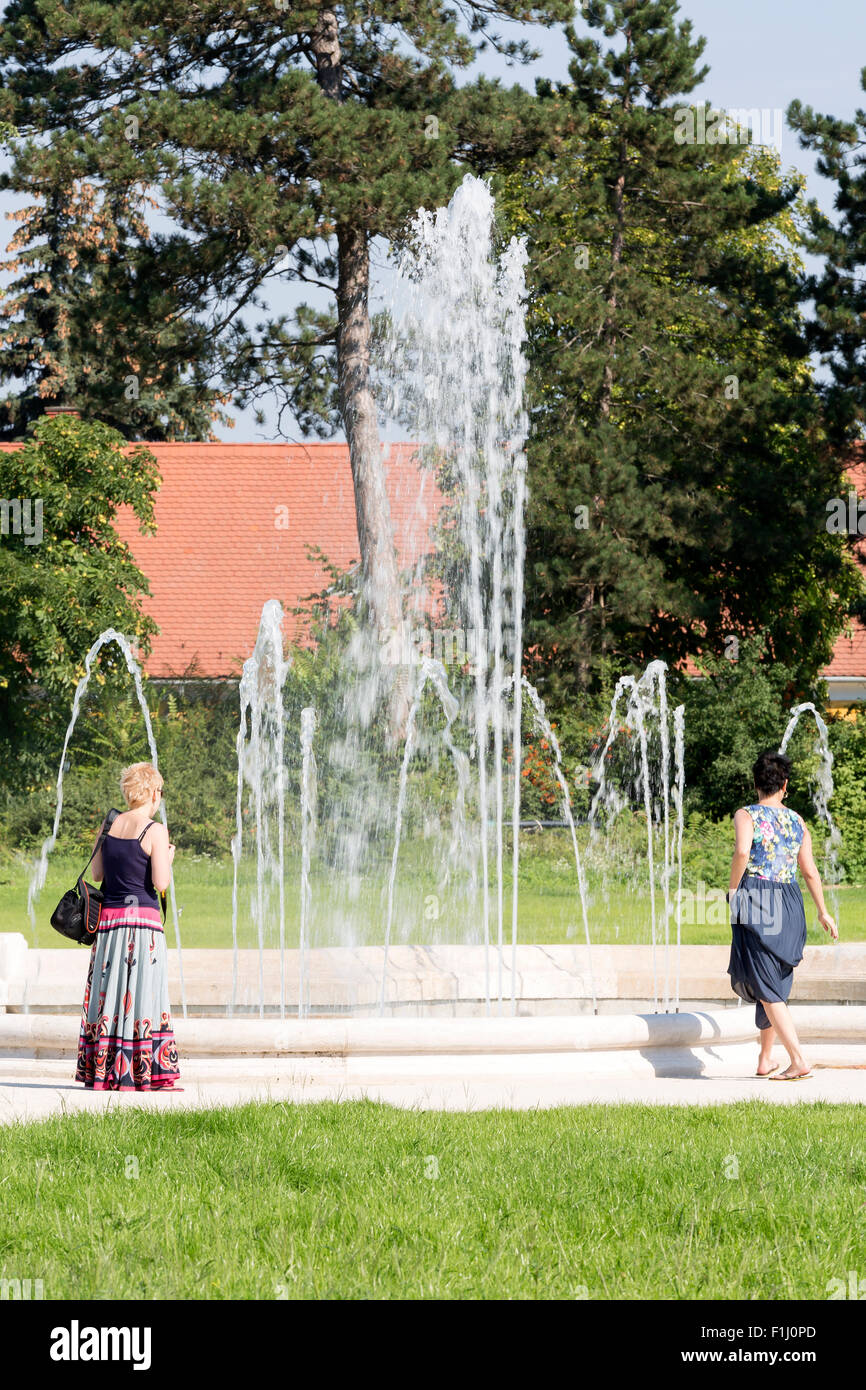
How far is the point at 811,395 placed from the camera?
867 inches

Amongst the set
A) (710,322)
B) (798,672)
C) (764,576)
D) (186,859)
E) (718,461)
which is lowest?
(186,859)

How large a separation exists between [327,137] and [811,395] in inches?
304

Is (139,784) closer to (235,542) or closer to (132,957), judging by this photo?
(132,957)

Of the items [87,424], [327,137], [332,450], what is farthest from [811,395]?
[332,450]

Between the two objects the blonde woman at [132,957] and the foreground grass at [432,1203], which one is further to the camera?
the blonde woman at [132,957]

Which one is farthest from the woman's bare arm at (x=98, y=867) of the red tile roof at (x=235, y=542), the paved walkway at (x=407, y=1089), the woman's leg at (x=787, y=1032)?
the red tile roof at (x=235, y=542)

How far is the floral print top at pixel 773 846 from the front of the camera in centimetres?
722

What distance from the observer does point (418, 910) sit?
15.6 meters

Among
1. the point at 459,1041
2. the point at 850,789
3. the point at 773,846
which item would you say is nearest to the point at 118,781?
the point at 850,789

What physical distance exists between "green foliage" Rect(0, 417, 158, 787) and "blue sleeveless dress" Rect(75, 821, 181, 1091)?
13656mm

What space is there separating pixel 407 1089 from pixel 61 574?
1445cm

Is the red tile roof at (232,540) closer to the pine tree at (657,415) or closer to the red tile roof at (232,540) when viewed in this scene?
the red tile roof at (232,540)

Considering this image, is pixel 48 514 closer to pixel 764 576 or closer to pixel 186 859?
pixel 186 859

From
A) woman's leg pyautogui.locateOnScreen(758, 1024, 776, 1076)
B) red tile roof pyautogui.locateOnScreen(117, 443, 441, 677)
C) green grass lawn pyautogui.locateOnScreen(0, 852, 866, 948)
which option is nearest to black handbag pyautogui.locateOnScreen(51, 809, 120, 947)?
woman's leg pyautogui.locateOnScreen(758, 1024, 776, 1076)
